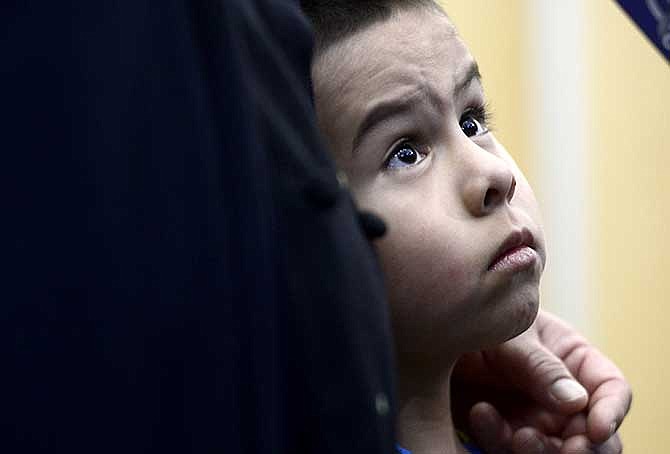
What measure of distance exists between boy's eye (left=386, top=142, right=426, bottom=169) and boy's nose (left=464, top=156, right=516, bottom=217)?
0.12 feet

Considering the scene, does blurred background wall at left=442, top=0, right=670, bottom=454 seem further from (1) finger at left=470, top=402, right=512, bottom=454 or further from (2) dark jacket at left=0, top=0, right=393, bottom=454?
(2) dark jacket at left=0, top=0, right=393, bottom=454

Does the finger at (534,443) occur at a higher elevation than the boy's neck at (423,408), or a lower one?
lower

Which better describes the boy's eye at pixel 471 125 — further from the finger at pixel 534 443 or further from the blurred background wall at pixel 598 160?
the blurred background wall at pixel 598 160

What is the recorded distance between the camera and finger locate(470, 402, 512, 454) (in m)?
0.76

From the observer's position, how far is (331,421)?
0.38 meters

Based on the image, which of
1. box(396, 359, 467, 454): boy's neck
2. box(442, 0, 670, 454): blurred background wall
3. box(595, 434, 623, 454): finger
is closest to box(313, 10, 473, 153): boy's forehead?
box(396, 359, 467, 454): boy's neck

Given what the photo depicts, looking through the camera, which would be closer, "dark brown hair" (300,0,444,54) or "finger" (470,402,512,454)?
"dark brown hair" (300,0,444,54)

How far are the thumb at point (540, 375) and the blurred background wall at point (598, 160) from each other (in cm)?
81

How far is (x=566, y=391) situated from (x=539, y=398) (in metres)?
0.02

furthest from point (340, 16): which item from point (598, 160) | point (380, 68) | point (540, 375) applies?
point (598, 160)

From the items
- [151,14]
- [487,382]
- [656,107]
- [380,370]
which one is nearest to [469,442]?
[487,382]

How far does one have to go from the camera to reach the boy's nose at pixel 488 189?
592mm

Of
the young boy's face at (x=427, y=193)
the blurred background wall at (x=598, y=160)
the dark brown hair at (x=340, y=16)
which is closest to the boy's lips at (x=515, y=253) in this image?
the young boy's face at (x=427, y=193)

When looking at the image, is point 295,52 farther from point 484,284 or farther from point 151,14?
point 484,284
